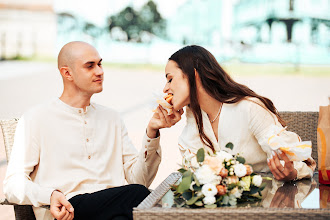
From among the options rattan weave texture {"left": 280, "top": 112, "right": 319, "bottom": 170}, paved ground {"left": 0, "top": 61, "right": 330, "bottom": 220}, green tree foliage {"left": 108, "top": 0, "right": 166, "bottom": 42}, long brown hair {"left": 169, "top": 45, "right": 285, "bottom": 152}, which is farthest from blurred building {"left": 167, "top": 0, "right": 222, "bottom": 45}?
long brown hair {"left": 169, "top": 45, "right": 285, "bottom": 152}

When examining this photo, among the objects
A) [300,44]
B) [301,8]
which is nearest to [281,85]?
[300,44]

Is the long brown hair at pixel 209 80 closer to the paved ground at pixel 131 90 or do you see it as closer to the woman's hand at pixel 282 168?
the woman's hand at pixel 282 168

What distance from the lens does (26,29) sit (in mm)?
18125

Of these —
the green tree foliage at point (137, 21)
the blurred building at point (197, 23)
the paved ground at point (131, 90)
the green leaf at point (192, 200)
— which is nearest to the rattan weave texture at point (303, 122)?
the green leaf at point (192, 200)

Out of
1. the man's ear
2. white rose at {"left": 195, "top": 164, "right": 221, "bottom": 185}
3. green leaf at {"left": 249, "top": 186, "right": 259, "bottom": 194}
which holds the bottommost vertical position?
green leaf at {"left": 249, "top": 186, "right": 259, "bottom": 194}

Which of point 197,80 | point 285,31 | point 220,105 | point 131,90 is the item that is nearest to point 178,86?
point 197,80

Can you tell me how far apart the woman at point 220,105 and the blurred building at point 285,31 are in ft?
48.8

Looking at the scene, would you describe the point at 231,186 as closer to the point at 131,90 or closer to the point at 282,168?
→ the point at 282,168

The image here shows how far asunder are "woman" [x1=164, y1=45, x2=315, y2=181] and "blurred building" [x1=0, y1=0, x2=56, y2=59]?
15897mm

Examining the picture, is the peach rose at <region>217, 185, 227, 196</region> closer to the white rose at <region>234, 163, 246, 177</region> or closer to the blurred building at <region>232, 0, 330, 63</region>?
the white rose at <region>234, 163, 246, 177</region>

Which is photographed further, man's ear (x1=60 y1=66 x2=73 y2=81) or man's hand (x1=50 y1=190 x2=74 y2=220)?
man's ear (x1=60 y1=66 x2=73 y2=81)

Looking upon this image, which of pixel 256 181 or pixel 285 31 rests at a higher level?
pixel 285 31

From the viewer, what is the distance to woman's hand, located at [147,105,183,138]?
2.70 metres

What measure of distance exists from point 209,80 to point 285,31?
15.3 metres
